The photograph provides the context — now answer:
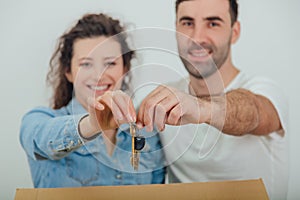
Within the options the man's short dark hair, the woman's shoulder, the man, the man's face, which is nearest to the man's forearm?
the man

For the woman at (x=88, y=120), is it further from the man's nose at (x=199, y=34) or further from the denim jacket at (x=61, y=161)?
the man's nose at (x=199, y=34)

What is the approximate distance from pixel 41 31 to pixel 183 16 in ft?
1.57

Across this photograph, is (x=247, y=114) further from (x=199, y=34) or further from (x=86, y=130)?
(x=86, y=130)

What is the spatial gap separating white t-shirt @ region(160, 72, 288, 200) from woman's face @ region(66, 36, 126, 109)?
0.37 metres

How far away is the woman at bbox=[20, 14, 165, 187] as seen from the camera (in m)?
1.24

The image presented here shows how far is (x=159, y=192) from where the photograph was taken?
1.35 meters

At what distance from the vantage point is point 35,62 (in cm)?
154

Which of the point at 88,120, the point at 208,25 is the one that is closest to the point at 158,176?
the point at 88,120

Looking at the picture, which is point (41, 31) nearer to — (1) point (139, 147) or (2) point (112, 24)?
(2) point (112, 24)

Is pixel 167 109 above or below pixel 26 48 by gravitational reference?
below

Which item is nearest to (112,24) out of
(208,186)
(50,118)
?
(50,118)

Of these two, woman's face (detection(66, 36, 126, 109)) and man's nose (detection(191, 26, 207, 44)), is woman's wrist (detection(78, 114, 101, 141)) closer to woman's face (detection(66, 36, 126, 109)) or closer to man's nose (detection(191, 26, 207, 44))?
woman's face (detection(66, 36, 126, 109))

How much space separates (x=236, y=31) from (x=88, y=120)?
25.6 inches

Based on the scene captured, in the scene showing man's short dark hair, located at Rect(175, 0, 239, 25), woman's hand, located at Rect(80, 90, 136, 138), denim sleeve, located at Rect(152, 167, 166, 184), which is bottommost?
denim sleeve, located at Rect(152, 167, 166, 184)
